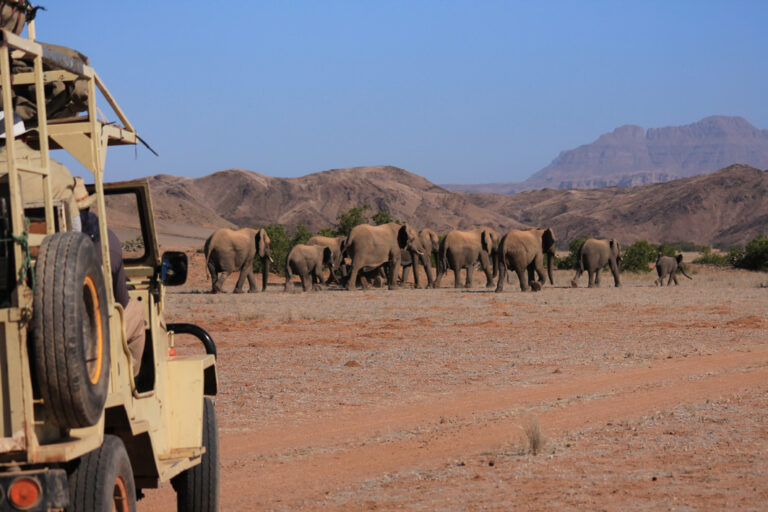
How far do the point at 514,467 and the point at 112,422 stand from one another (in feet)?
12.8

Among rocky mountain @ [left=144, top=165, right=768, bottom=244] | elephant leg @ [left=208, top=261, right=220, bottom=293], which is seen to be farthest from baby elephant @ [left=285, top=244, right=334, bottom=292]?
rocky mountain @ [left=144, top=165, right=768, bottom=244]

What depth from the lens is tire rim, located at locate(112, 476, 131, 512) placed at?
15.9 feet

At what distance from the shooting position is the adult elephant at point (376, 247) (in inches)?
1412

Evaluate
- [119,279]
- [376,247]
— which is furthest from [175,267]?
[376,247]

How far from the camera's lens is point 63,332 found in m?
3.92

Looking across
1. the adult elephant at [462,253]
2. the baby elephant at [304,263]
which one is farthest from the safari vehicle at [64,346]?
the adult elephant at [462,253]

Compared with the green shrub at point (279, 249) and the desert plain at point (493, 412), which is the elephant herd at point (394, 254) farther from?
the desert plain at point (493, 412)

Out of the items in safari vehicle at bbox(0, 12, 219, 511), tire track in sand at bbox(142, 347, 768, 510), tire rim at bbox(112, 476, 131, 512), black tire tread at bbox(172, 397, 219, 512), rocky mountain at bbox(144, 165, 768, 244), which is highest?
rocky mountain at bbox(144, 165, 768, 244)

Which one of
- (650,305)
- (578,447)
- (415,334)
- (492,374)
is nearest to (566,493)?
(578,447)

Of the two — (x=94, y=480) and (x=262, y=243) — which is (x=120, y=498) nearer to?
(x=94, y=480)

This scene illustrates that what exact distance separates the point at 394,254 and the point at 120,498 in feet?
106

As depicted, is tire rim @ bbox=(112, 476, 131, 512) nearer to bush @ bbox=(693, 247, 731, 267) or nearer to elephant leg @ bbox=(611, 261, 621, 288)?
elephant leg @ bbox=(611, 261, 621, 288)

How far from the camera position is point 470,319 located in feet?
74.4

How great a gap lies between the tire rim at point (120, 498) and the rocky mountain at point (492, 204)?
108 metres
